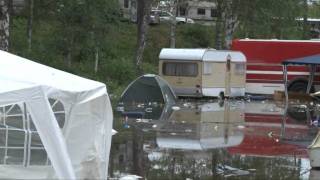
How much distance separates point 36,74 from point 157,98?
1802 centimetres

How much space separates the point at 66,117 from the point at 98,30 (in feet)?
77.8

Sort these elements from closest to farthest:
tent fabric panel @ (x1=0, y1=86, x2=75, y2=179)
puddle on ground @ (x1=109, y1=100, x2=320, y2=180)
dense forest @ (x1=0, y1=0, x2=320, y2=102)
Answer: tent fabric panel @ (x1=0, y1=86, x2=75, y2=179), puddle on ground @ (x1=109, y1=100, x2=320, y2=180), dense forest @ (x1=0, y1=0, x2=320, y2=102)

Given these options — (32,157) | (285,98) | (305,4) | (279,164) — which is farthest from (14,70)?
(305,4)

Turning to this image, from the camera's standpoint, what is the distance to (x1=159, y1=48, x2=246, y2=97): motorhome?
33.4 m

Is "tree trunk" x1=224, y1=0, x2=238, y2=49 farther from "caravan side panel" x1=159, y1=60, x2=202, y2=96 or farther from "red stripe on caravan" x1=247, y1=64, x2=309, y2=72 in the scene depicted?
"caravan side panel" x1=159, y1=60, x2=202, y2=96

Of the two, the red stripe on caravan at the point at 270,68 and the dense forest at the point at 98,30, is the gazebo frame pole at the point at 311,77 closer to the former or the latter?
the red stripe on caravan at the point at 270,68

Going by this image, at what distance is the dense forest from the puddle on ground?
6958 millimetres

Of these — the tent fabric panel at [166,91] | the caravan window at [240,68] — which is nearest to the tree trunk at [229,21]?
the caravan window at [240,68]

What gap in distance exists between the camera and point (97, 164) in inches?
395

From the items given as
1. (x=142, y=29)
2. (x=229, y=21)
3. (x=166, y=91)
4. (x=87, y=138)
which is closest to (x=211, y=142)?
(x=87, y=138)

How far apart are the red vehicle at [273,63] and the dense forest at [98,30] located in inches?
176

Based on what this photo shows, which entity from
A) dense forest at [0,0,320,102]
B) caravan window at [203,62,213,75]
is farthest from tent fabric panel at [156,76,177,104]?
caravan window at [203,62,213,75]

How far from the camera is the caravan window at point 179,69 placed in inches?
1318

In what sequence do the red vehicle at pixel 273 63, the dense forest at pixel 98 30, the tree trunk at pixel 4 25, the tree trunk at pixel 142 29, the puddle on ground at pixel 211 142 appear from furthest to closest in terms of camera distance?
the tree trunk at pixel 142 29 → the red vehicle at pixel 273 63 → the dense forest at pixel 98 30 → the tree trunk at pixel 4 25 → the puddle on ground at pixel 211 142
